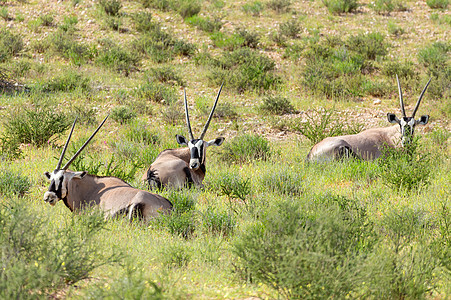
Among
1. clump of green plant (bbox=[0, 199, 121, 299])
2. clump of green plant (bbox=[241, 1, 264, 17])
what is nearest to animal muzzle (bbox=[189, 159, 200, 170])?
clump of green plant (bbox=[0, 199, 121, 299])

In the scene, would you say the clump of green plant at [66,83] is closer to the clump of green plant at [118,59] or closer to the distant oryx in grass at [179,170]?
the clump of green plant at [118,59]

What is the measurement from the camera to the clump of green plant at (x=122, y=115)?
12602 millimetres

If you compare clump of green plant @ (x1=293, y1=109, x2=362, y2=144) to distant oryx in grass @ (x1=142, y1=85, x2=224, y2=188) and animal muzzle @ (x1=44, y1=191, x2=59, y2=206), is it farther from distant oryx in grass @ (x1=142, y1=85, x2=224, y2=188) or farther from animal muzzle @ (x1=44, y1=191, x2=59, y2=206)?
animal muzzle @ (x1=44, y1=191, x2=59, y2=206)

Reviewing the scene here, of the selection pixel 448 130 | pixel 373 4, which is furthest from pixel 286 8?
pixel 448 130

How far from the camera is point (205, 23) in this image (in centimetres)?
2094

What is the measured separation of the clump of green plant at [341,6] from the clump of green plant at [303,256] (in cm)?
1967

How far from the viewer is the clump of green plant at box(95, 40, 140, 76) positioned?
16.8 meters

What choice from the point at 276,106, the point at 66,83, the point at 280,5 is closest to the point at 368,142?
the point at 276,106

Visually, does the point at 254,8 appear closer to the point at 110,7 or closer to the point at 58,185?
the point at 110,7

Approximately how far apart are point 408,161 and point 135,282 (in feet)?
22.7

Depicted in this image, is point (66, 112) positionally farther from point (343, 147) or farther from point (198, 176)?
point (343, 147)

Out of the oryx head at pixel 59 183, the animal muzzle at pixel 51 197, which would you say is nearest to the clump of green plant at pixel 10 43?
the oryx head at pixel 59 183

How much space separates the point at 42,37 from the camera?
19.4 meters

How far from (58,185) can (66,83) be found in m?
8.65
